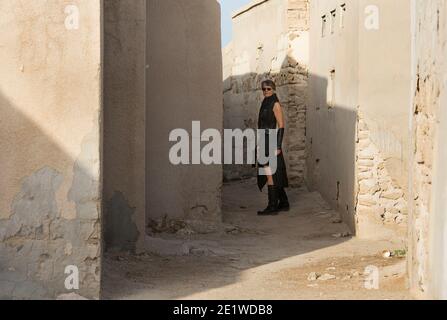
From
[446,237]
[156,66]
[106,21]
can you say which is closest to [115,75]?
[106,21]

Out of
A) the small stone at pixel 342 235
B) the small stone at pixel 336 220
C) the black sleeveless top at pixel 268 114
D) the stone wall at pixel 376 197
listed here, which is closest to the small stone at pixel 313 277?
the stone wall at pixel 376 197

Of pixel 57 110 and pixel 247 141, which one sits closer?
pixel 57 110

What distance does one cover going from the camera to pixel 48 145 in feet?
16.7

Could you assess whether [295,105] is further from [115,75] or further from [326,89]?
[115,75]

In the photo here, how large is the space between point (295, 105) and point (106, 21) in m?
6.00

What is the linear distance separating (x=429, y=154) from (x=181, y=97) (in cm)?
419

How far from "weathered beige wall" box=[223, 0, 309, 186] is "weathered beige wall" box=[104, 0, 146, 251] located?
18.5 ft

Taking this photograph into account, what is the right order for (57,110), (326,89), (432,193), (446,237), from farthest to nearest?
(326,89) < (57,110) < (432,193) < (446,237)

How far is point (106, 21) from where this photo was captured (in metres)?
6.89

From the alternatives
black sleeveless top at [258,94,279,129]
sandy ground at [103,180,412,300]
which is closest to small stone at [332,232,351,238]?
sandy ground at [103,180,412,300]

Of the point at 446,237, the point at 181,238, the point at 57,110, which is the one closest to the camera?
the point at 446,237

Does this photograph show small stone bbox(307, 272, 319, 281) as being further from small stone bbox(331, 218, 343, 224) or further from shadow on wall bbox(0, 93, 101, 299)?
small stone bbox(331, 218, 343, 224)

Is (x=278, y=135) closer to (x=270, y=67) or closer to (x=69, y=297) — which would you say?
(x=270, y=67)

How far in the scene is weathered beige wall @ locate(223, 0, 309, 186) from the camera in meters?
12.3
